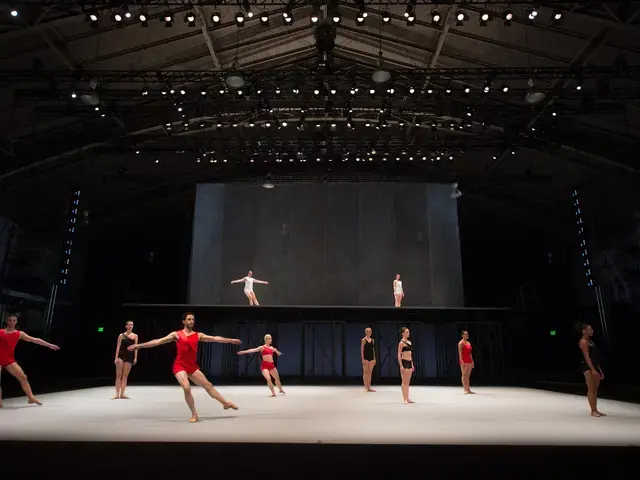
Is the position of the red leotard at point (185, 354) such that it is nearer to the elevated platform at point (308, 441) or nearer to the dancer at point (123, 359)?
the elevated platform at point (308, 441)

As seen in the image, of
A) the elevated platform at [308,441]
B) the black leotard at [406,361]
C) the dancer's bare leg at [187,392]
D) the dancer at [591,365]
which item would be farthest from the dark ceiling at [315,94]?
the elevated platform at [308,441]

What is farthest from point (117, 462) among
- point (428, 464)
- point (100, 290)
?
point (100, 290)

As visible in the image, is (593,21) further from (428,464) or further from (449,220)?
(428,464)

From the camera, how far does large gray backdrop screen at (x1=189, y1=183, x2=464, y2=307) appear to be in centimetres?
1962

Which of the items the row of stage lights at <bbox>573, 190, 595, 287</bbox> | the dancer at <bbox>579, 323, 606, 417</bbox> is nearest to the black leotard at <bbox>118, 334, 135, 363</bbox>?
the dancer at <bbox>579, 323, 606, 417</bbox>

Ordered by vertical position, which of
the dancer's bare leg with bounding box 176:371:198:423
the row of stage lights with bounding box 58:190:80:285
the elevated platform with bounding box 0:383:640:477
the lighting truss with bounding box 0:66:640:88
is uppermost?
the lighting truss with bounding box 0:66:640:88

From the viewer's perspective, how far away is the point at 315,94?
14.5 meters

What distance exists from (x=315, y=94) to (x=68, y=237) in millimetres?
12269

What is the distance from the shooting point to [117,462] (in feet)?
13.8

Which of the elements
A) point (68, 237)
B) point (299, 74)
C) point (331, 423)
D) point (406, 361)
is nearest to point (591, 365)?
point (406, 361)

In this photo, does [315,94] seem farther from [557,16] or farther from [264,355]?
[264,355]

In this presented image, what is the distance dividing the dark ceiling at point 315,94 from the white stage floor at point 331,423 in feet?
30.1

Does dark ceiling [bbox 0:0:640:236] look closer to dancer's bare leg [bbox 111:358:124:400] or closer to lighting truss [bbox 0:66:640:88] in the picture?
lighting truss [bbox 0:66:640:88]

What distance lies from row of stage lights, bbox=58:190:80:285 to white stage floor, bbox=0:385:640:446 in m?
11.5
